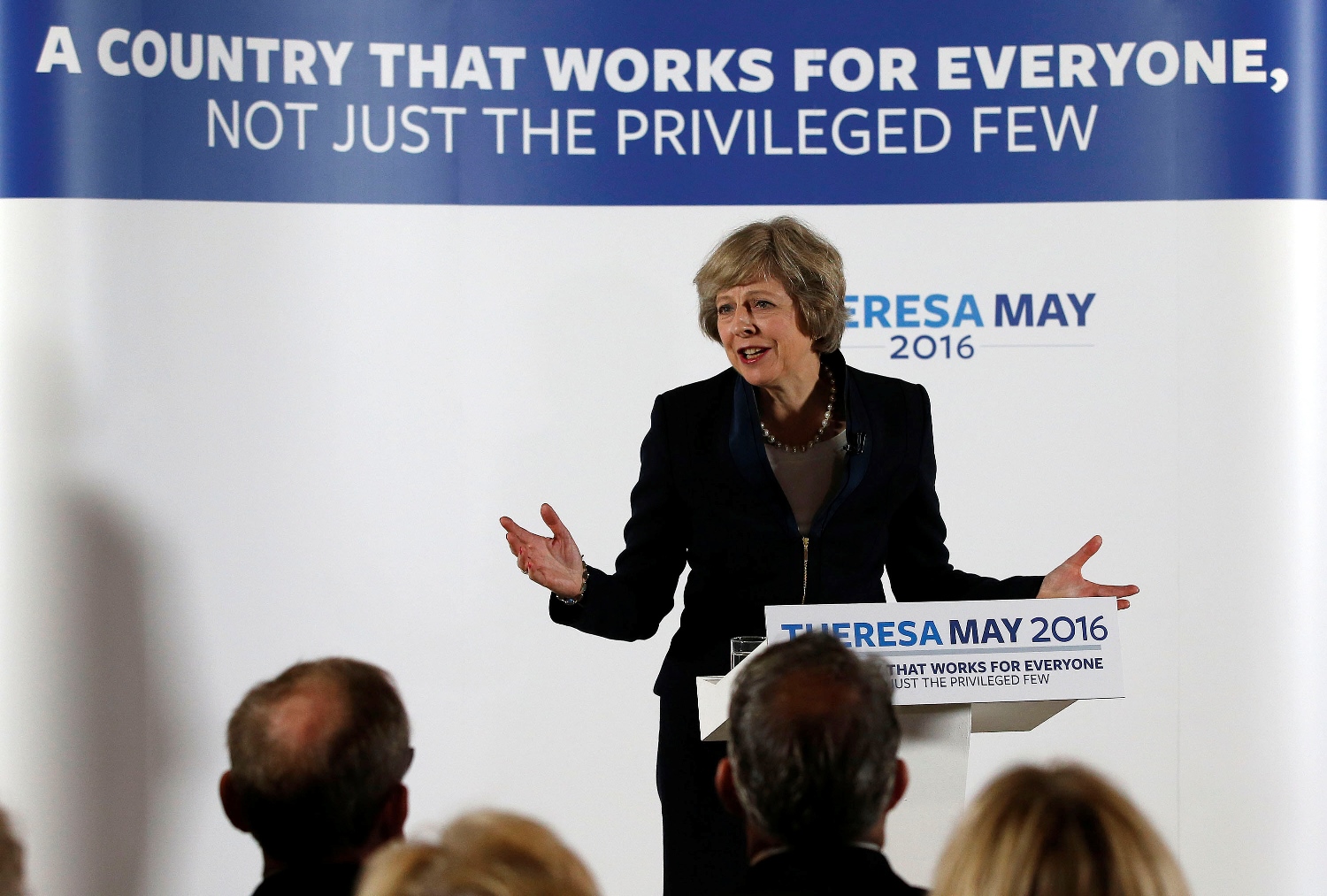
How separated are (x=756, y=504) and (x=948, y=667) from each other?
38.7 inches

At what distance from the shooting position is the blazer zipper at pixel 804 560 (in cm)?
351

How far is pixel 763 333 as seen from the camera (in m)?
3.61

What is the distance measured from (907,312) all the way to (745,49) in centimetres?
82

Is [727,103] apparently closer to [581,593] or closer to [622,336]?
[622,336]

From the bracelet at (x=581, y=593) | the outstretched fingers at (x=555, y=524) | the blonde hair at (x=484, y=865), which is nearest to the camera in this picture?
the blonde hair at (x=484, y=865)

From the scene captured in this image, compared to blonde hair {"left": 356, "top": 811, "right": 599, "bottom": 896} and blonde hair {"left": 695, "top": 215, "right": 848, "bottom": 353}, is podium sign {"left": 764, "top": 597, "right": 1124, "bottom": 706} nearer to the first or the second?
blonde hair {"left": 695, "top": 215, "right": 848, "bottom": 353}

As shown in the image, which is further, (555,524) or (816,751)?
(555,524)

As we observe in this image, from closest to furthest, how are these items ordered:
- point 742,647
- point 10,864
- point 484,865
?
point 484,865 → point 10,864 → point 742,647

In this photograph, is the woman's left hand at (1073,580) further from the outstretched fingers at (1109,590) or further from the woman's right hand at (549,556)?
the woman's right hand at (549,556)

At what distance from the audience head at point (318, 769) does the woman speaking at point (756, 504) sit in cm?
164

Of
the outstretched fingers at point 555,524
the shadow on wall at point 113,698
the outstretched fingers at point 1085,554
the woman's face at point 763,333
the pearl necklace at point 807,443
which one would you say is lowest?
the shadow on wall at point 113,698

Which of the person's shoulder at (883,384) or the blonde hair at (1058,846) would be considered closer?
the blonde hair at (1058,846)

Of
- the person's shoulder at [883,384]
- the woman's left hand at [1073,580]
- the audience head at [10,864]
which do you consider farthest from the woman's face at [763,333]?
the audience head at [10,864]

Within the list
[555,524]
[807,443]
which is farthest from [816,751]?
[807,443]
